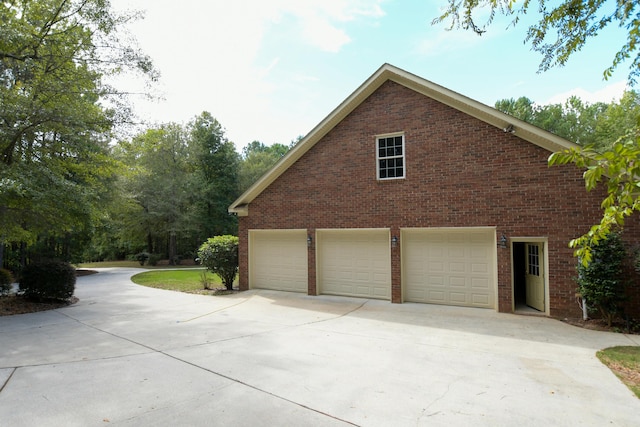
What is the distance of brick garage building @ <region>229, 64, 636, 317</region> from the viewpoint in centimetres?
908

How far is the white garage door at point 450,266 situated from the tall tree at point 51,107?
9.86 metres

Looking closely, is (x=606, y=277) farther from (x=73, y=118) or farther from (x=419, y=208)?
(x=73, y=118)

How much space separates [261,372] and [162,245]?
125 ft

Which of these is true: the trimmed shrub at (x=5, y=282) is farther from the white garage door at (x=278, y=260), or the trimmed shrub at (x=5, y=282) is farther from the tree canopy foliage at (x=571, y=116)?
the tree canopy foliage at (x=571, y=116)

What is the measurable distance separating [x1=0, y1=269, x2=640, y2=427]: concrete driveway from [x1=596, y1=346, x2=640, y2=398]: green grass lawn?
6.3 inches

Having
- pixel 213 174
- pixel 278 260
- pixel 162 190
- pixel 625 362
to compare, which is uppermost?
pixel 213 174

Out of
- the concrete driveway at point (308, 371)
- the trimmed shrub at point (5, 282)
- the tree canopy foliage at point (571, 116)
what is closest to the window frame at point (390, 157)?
the concrete driveway at point (308, 371)

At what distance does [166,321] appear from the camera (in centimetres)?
884

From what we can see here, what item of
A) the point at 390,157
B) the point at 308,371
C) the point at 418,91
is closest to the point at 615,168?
the point at 308,371

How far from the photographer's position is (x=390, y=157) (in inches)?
436

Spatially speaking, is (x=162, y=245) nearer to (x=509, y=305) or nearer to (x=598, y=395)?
(x=509, y=305)

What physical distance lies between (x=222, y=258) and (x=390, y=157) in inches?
299

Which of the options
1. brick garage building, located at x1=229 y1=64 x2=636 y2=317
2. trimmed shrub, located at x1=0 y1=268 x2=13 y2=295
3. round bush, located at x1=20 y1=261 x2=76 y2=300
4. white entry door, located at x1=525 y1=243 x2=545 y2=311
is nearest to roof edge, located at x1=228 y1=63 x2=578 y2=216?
brick garage building, located at x1=229 y1=64 x2=636 y2=317

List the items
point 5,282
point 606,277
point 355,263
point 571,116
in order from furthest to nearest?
point 571,116 < point 355,263 < point 5,282 < point 606,277
